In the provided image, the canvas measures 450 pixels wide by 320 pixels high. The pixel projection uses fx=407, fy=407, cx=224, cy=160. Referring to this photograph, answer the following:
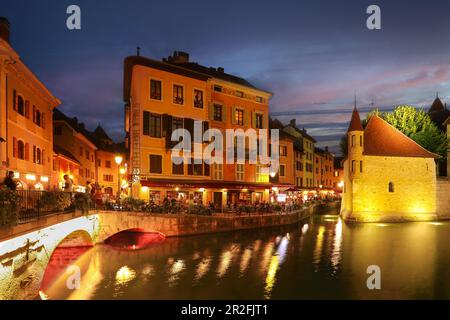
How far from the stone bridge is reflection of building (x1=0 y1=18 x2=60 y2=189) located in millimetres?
4446

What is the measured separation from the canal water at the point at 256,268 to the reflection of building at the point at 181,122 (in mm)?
5498

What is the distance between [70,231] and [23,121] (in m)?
9.08

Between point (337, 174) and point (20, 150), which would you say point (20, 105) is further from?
point (337, 174)

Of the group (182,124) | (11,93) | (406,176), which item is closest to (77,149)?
(182,124)

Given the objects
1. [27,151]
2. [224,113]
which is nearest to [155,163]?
[224,113]

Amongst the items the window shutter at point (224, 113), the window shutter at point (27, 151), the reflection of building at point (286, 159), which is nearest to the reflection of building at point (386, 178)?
the reflection of building at point (286, 159)

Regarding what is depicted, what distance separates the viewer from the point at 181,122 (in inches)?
1294

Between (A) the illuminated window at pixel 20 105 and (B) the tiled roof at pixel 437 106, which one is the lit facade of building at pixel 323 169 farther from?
(A) the illuminated window at pixel 20 105

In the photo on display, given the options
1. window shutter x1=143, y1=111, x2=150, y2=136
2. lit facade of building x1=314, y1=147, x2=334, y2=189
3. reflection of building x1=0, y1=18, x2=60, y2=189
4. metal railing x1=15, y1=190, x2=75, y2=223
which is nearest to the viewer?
metal railing x1=15, y1=190, x2=75, y2=223

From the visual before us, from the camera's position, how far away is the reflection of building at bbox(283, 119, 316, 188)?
64000 mm

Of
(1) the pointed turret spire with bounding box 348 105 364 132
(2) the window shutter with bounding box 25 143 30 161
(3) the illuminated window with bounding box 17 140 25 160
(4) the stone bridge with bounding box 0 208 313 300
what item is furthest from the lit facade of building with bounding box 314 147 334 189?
(3) the illuminated window with bounding box 17 140 25 160

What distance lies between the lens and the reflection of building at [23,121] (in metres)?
19.3

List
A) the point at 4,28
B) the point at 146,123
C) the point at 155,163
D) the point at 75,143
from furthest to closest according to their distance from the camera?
1. the point at 75,143
2. the point at 155,163
3. the point at 146,123
4. the point at 4,28

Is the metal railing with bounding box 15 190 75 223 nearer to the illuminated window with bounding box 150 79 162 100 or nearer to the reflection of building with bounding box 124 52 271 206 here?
the reflection of building with bounding box 124 52 271 206
